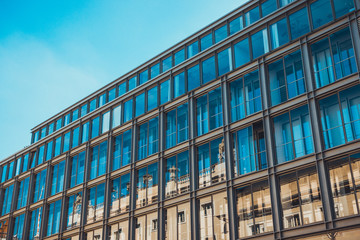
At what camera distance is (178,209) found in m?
33.5

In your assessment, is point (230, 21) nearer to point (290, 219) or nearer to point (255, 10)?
point (255, 10)

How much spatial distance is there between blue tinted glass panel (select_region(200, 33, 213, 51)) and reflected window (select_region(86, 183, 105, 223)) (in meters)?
14.5

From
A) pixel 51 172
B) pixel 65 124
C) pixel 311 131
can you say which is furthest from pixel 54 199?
pixel 311 131

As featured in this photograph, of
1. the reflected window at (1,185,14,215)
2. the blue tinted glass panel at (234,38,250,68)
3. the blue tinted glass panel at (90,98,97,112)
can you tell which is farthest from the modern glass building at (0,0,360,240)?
the reflected window at (1,185,14,215)

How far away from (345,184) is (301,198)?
266 cm

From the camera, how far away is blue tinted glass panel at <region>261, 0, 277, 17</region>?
1343 inches

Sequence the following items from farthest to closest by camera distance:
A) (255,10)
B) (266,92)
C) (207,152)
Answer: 1. (255,10)
2. (207,152)
3. (266,92)

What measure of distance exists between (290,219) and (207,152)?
8.48 meters

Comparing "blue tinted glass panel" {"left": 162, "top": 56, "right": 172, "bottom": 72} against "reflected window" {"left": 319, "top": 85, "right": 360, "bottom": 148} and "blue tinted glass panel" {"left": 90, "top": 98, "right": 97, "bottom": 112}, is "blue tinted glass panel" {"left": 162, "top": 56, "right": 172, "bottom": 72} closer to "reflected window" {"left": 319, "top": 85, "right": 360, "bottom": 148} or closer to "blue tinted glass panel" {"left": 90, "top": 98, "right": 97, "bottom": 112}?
"blue tinted glass panel" {"left": 90, "top": 98, "right": 97, "bottom": 112}

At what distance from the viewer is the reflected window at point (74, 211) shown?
4175 cm

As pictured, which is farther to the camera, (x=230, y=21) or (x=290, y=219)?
(x=230, y=21)

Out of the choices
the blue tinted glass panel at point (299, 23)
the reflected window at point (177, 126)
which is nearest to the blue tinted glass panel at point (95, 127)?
the reflected window at point (177, 126)

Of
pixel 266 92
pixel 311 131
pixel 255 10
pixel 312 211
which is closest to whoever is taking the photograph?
pixel 312 211

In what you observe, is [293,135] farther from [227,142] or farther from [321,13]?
[321,13]
